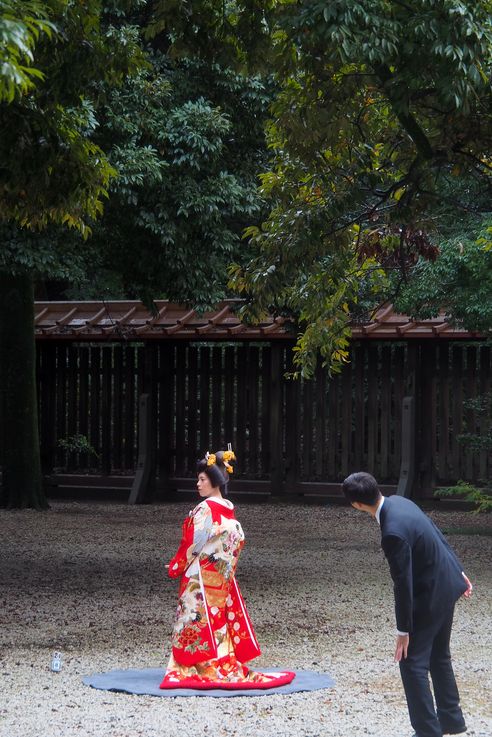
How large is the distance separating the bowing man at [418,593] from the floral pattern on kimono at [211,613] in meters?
1.57

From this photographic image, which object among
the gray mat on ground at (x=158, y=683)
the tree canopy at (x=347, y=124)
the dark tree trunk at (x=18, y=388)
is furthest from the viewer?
the dark tree trunk at (x=18, y=388)

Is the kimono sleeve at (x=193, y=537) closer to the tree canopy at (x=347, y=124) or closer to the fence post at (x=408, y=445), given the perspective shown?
the tree canopy at (x=347, y=124)

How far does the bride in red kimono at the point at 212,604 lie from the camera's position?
6.52 meters

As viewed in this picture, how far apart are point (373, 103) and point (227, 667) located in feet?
16.0

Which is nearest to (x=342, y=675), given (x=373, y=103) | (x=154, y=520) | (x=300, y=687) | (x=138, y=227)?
(x=300, y=687)

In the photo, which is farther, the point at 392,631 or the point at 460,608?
the point at 460,608

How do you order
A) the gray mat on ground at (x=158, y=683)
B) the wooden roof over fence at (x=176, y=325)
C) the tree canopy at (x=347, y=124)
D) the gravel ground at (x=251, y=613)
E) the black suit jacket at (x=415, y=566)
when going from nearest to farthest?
the black suit jacket at (x=415, y=566)
the gravel ground at (x=251, y=613)
the gray mat on ground at (x=158, y=683)
the tree canopy at (x=347, y=124)
the wooden roof over fence at (x=176, y=325)

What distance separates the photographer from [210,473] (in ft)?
22.2

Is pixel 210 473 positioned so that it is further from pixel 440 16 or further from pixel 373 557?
pixel 373 557

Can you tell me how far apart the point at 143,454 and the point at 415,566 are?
12325 millimetres

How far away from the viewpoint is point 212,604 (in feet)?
→ 22.0

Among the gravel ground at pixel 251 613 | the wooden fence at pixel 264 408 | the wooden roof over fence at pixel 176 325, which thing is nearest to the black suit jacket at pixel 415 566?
the gravel ground at pixel 251 613

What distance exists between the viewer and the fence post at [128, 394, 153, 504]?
17078 mm

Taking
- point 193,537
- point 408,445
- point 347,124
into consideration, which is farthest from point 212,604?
point 408,445
